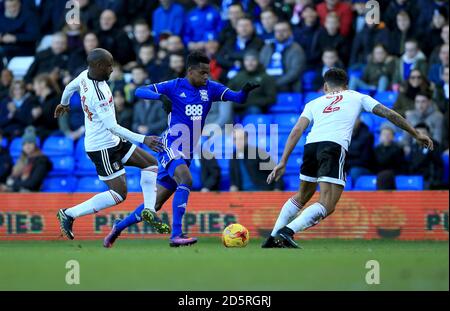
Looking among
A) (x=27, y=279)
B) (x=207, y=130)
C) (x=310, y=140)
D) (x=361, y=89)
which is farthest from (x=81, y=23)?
(x=27, y=279)

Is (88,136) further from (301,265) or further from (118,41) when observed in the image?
(118,41)

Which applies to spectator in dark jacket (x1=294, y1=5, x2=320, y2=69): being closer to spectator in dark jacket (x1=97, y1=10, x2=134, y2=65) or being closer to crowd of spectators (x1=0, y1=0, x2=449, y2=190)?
crowd of spectators (x1=0, y1=0, x2=449, y2=190)

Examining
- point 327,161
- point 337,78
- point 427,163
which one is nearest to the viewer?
point 327,161

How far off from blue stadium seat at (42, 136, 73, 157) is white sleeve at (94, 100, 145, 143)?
6.62 m

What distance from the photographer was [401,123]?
35.0 feet

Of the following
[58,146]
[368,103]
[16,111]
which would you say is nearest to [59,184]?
[58,146]

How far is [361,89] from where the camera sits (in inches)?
686

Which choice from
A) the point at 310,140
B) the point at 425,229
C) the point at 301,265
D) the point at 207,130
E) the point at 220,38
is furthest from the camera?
the point at 220,38

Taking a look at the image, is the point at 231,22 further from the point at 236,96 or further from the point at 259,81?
the point at 236,96

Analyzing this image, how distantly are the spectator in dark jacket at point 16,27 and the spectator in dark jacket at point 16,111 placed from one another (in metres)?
1.54

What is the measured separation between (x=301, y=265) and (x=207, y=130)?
795 cm

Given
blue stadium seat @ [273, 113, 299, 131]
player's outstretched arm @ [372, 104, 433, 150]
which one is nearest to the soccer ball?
player's outstretched arm @ [372, 104, 433, 150]

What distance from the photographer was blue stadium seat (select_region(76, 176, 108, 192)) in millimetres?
17562

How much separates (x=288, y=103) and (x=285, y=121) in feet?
1.66
